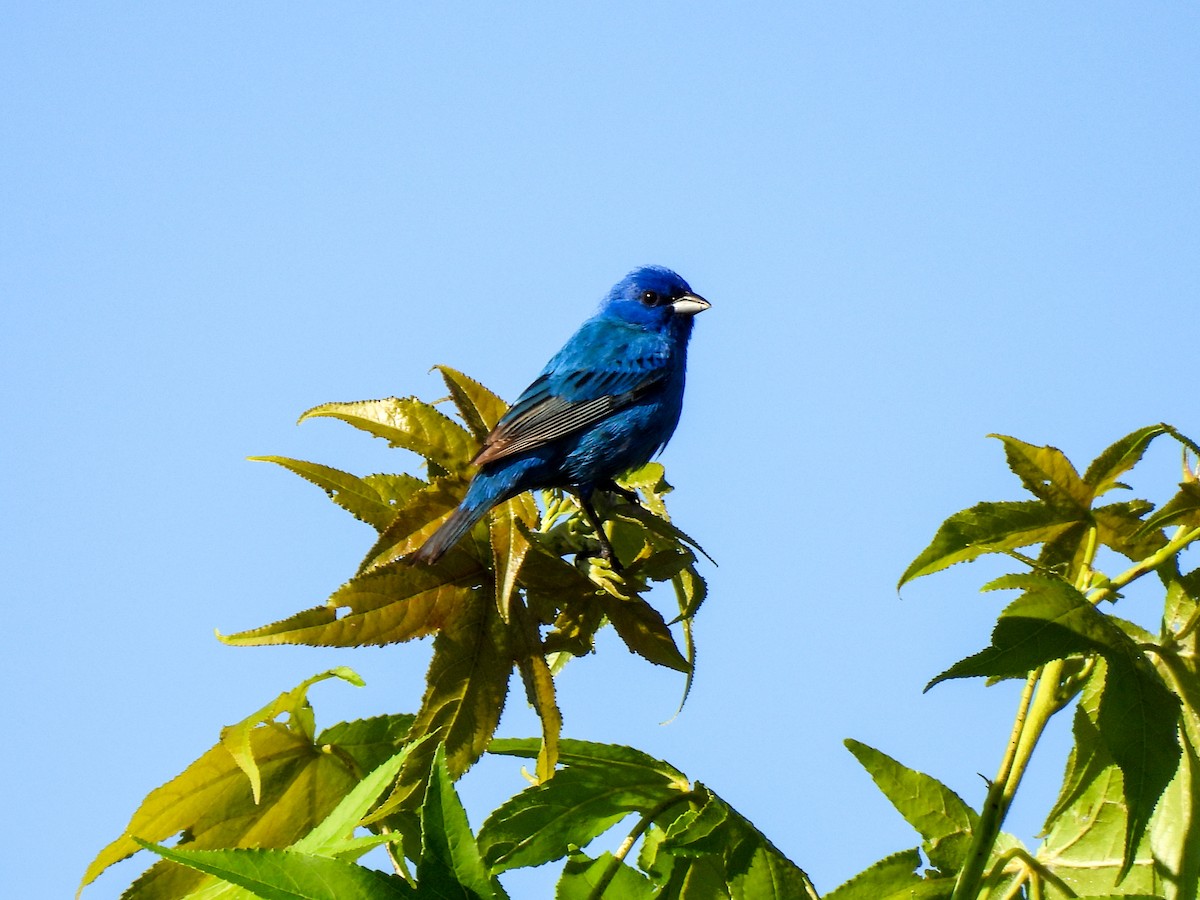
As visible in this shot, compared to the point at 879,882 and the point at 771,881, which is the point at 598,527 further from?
the point at 879,882

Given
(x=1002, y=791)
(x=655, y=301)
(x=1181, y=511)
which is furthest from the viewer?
(x=655, y=301)

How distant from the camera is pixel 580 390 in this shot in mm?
6355

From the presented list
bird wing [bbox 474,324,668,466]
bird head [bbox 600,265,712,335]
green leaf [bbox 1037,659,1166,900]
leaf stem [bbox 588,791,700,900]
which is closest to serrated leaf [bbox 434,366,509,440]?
leaf stem [bbox 588,791,700,900]

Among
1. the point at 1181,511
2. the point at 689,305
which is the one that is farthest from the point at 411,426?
the point at 689,305

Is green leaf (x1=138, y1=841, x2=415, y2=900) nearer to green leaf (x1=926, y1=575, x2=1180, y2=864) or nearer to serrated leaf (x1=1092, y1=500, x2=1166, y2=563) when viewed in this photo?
green leaf (x1=926, y1=575, x2=1180, y2=864)

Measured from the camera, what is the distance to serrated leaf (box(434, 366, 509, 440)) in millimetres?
3789

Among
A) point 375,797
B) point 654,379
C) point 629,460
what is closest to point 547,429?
point 629,460

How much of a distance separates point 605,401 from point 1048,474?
3.04 metres

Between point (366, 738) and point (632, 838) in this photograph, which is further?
point (366, 738)

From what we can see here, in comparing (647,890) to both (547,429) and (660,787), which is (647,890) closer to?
(660,787)

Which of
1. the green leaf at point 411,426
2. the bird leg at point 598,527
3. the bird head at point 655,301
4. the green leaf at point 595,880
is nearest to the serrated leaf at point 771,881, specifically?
the green leaf at point 595,880

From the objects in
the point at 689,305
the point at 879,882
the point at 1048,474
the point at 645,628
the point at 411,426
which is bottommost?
the point at 879,882

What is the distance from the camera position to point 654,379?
6.64 metres

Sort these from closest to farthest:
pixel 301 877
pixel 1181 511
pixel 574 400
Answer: pixel 301 877 → pixel 1181 511 → pixel 574 400
